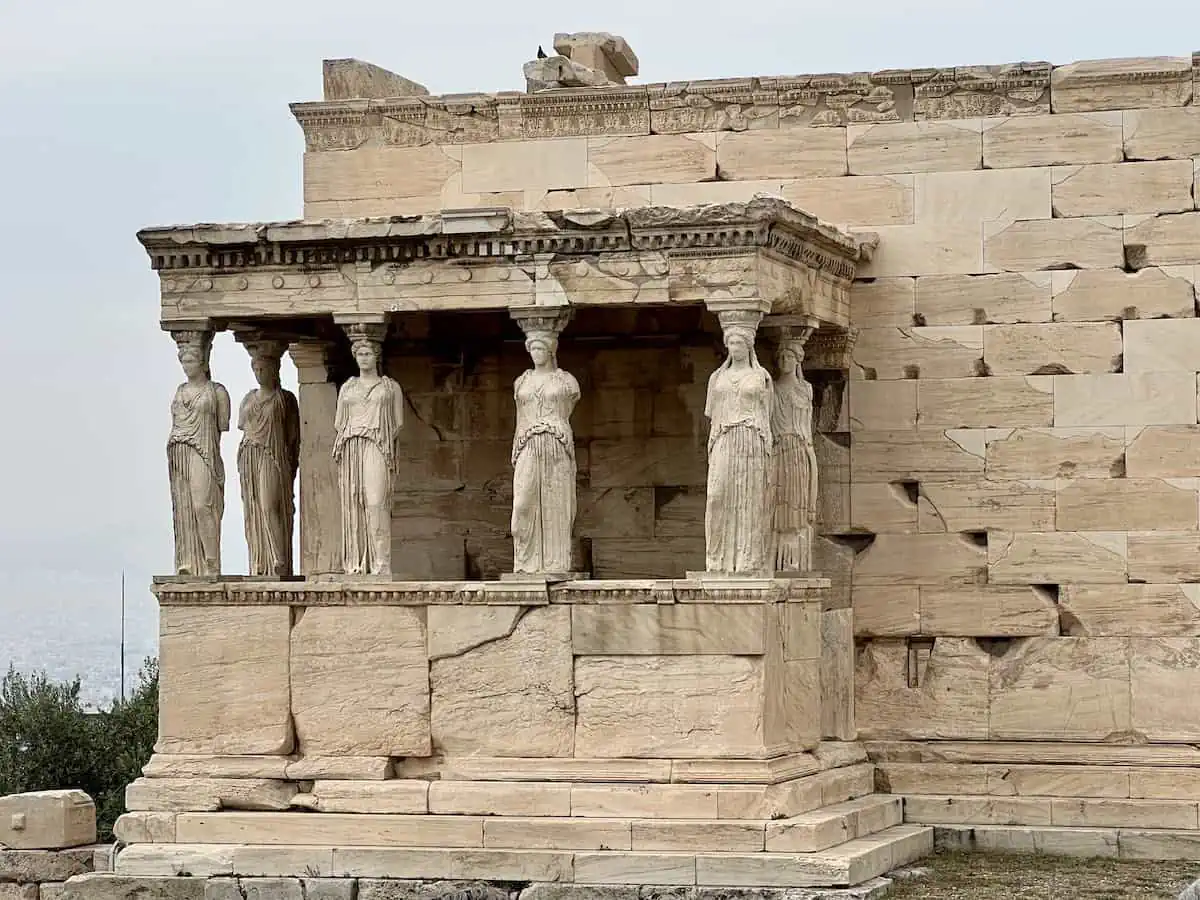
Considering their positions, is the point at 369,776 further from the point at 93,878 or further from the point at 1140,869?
the point at 1140,869

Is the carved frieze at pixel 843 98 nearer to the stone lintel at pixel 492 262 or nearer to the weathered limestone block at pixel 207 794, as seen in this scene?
the stone lintel at pixel 492 262

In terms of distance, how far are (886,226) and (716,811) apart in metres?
4.32

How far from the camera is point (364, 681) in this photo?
58.0 ft

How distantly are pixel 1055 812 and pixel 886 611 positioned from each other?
1.68 m

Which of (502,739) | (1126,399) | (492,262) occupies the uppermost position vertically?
(492,262)

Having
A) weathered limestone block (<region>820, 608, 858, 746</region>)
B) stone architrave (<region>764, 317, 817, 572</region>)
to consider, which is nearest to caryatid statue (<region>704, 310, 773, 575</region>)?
stone architrave (<region>764, 317, 817, 572</region>)

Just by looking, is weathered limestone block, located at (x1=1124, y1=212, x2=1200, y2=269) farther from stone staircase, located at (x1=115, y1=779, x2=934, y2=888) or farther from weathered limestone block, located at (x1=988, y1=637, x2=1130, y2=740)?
stone staircase, located at (x1=115, y1=779, x2=934, y2=888)

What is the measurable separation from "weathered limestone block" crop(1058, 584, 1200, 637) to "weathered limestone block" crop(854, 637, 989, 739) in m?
0.68

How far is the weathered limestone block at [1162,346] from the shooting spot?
18422 millimetres

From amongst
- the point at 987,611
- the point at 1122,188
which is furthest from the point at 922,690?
the point at 1122,188

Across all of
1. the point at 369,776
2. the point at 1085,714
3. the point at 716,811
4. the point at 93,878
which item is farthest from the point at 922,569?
the point at 93,878

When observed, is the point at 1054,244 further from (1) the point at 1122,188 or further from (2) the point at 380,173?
(2) the point at 380,173

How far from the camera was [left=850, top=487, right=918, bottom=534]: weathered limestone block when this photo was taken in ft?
62.0

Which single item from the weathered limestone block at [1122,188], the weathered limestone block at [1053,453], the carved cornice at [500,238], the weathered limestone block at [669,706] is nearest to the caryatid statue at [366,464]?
the carved cornice at [500,238]
